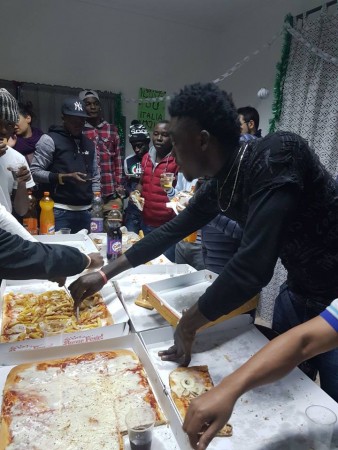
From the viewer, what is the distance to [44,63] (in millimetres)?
4121

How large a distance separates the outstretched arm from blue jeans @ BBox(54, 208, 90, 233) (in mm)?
2450

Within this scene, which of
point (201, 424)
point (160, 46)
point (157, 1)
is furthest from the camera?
point (160, 46)

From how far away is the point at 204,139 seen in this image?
115 cm

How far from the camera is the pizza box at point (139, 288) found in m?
1.40

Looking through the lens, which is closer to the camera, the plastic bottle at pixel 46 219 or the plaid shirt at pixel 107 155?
the plastic bottle at pixel 46 219

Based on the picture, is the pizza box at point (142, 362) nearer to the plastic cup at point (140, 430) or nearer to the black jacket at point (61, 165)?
the plastic cup at point (140, 430)

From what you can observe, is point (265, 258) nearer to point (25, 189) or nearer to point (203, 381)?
point (203, 381)

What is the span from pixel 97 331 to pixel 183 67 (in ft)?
14.9

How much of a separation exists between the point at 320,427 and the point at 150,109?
447 cm

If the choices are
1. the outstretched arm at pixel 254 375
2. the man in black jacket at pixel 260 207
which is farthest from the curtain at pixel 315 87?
the outstretched arm at pixel 254 375

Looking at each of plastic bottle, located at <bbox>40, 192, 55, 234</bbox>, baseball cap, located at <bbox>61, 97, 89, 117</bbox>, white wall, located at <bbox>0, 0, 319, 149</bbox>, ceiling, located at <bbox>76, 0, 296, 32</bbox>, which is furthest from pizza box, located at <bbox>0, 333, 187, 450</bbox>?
ceiling, located at <bbox>76, 0, 296, 32</bbox>

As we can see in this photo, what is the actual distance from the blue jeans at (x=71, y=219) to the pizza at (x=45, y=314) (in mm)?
1413

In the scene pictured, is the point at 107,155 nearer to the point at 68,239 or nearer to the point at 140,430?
the point at 68,239

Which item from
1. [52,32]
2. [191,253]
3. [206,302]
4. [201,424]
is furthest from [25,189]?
[52,32]
